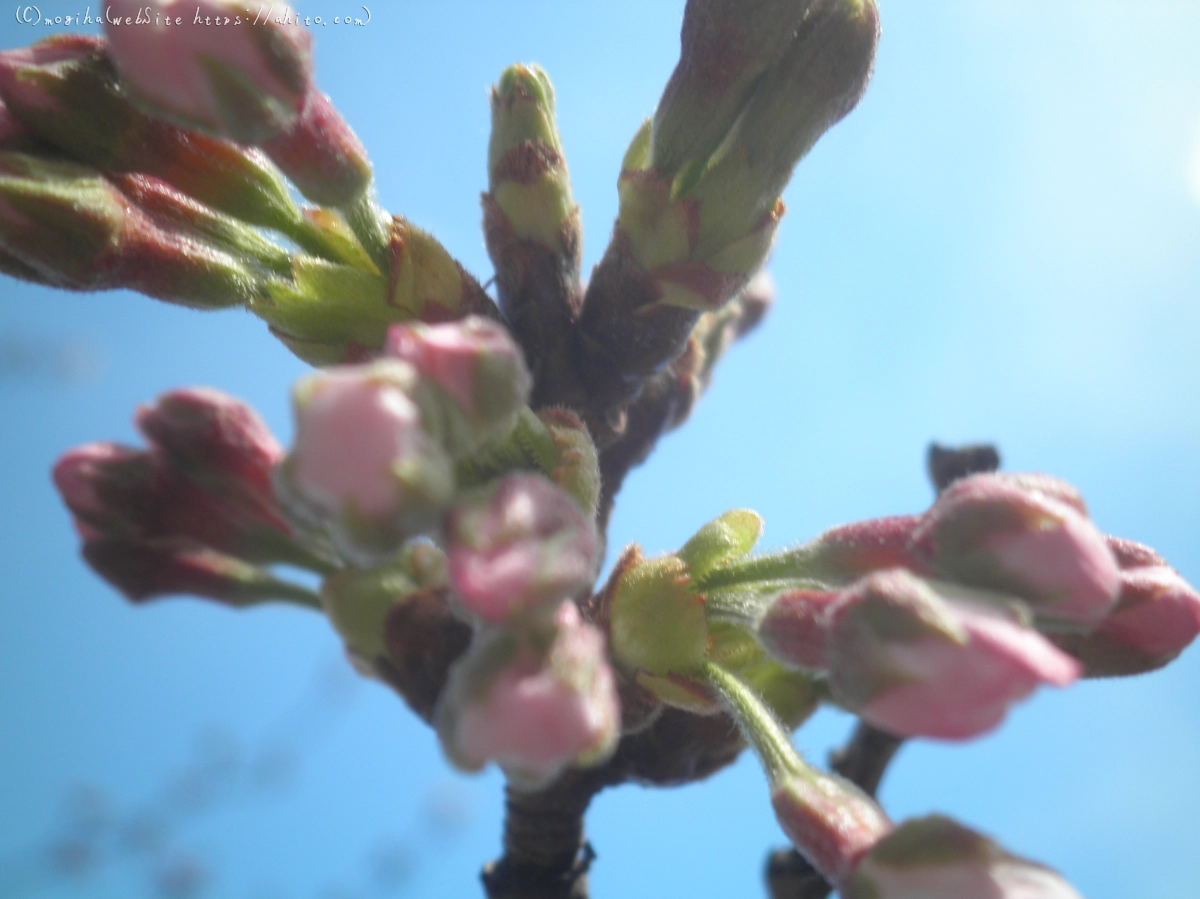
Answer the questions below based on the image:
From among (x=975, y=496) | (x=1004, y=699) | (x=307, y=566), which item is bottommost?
(x=1004, y=699)

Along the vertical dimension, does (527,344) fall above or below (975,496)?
above

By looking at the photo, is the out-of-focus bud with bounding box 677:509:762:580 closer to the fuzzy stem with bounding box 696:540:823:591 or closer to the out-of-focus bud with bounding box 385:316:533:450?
the fuzzy stem with bounding box 696:540:823:591

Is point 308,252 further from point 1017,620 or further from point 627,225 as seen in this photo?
point 1017,620

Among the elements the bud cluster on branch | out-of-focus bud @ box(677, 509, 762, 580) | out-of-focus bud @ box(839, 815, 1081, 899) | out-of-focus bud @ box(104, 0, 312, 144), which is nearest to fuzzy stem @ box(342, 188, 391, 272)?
the bud cluster on branch

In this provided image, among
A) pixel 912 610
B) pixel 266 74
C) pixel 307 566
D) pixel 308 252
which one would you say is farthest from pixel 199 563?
pixel 912 610

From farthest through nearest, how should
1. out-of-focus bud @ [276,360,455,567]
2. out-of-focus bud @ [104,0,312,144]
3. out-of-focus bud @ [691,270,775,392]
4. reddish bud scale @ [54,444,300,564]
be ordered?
out-of-focus bud @ [691,270,775,392]
reddish bud scale @ [54,444,300,564]
out-of-focus bud @ [104,0,312,144]
out-of-focus bud @ [276,360,455,567]

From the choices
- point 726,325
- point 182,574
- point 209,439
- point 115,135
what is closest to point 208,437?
point 209,439

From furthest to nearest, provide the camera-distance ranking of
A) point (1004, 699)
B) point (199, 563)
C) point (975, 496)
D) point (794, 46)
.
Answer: point (199, 563) → point (794, 46) → point (975, 496) → point (1004, 699)
